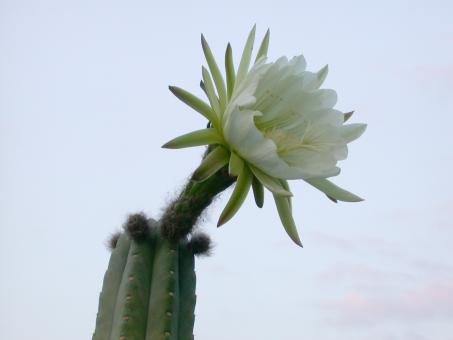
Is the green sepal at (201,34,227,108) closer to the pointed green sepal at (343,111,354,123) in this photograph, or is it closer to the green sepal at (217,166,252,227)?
the green sepal at (217,166,252,227)

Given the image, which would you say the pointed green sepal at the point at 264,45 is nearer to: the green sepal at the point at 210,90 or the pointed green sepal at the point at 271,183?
the green sepal at the point at 210,90

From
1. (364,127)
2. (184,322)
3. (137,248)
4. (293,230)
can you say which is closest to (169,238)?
(137,248)

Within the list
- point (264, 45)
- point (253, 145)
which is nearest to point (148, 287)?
point (253, 145)

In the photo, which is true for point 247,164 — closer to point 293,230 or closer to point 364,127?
point 293,230

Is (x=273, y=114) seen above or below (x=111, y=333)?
above

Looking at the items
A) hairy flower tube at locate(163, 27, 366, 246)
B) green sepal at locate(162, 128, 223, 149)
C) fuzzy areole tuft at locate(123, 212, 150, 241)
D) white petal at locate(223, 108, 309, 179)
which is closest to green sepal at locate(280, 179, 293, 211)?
hairy flower tube at locate(163, 27, 366, 246)

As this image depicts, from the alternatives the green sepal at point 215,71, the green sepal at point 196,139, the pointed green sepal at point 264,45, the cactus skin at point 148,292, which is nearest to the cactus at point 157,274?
the cactus skin at point 148,292

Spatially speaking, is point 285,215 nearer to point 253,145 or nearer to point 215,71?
point 253,145
